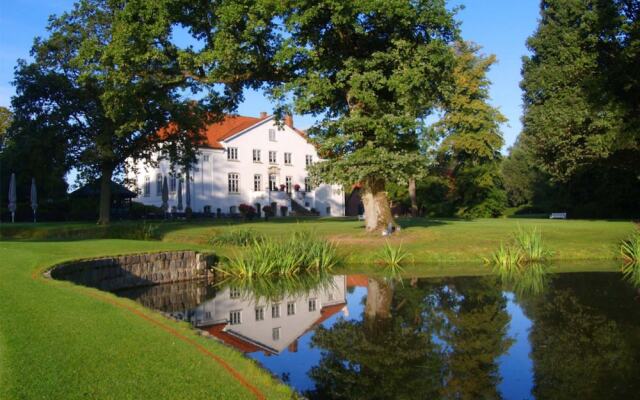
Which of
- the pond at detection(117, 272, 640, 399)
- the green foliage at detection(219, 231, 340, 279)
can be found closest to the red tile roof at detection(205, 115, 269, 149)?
the green foliage at detection(219, 231, 340, 279)

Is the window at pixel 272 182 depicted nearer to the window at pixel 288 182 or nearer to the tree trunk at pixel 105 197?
the window at pixel 288 182

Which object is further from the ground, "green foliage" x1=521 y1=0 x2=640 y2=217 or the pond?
"green foliage" x1=521 y1=0 x2=640 y2=217

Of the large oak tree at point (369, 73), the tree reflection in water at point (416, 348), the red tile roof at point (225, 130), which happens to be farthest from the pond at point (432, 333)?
the red tile roof at point (225, 130)

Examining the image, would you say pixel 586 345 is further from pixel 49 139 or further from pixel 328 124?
pixel 49 139

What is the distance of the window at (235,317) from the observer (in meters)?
11.0

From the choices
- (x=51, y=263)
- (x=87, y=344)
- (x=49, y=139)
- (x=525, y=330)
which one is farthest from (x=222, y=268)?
(x=49, y=139)

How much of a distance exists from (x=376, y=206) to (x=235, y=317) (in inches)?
485

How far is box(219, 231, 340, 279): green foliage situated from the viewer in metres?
17.1

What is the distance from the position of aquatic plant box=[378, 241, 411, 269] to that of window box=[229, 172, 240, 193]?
3738 cm

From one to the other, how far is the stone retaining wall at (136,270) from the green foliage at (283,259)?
0.85 m

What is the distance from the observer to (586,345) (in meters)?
8.28

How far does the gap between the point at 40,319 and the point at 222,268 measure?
10399 mm

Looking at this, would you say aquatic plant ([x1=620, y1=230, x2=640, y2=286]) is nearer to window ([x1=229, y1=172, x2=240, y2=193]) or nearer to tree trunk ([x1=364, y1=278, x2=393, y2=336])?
tree trunk ([x1=364, y1=278, x2=393, y2=336])

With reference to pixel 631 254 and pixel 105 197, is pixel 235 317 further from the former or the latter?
pixel 105 197
